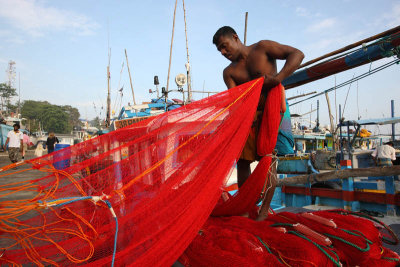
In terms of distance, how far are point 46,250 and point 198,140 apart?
43.8 inches

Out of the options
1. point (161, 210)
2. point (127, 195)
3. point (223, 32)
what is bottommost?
point (161, 210)

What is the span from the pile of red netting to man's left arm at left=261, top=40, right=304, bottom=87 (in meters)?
0.27

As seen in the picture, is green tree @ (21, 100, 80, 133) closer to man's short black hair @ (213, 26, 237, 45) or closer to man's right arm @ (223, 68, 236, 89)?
man's right arm @ (223, 68, 236, 89)

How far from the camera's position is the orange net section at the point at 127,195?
4.66ft

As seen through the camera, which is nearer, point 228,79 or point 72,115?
point 228,79

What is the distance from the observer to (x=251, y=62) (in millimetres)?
2633

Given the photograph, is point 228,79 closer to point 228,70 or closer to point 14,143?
point 228,70

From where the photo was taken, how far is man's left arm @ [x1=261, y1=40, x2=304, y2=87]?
2318 millimetres

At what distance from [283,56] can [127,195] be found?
6.30ft

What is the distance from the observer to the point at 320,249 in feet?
5.57

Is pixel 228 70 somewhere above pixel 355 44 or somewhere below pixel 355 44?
below

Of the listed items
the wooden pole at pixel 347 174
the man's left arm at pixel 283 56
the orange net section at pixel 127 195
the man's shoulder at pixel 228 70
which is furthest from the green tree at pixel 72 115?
the orange net section at pixel 127 195

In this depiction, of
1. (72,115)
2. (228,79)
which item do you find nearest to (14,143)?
(228,79)

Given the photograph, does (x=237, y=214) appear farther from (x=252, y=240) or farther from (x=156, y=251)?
(x=156, y=251)
